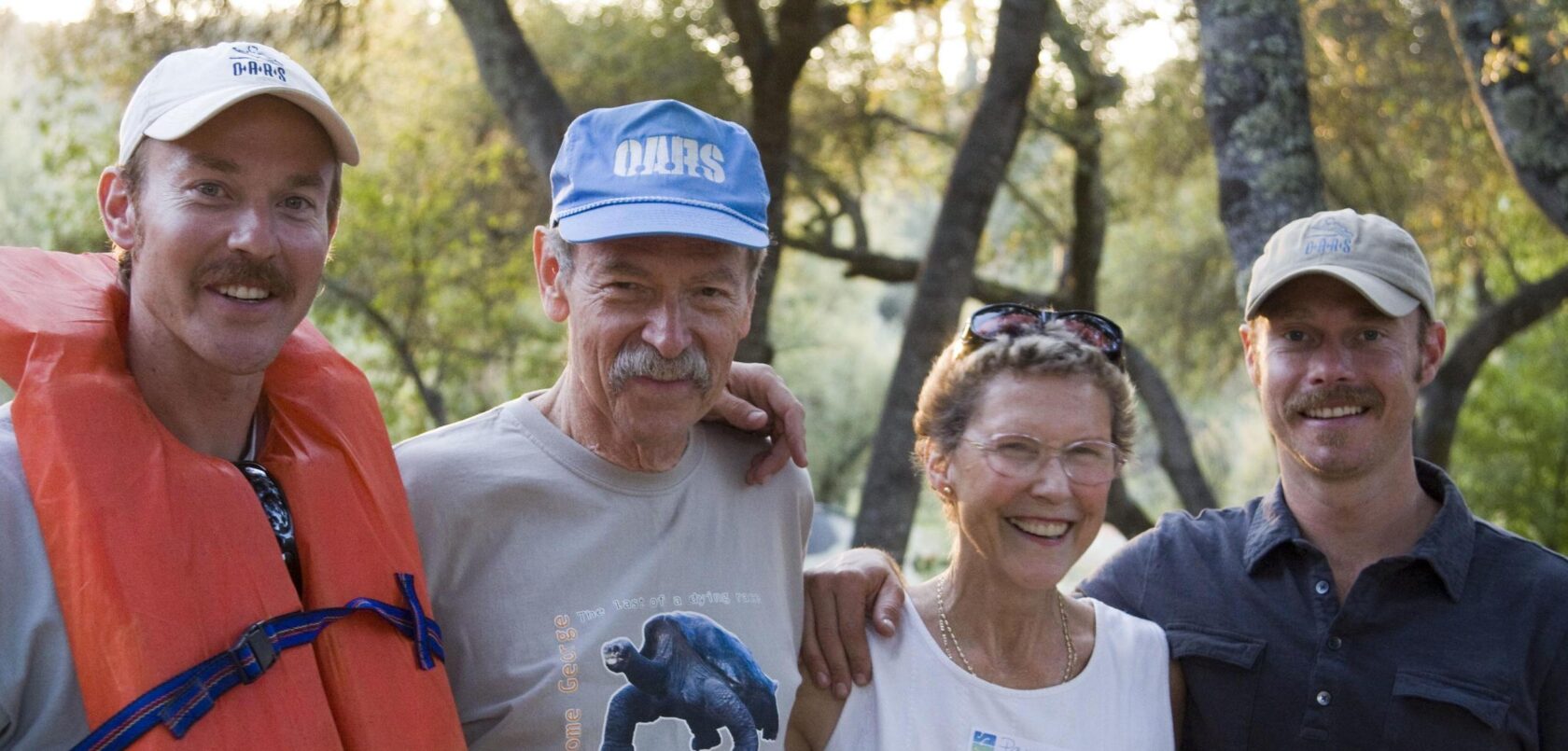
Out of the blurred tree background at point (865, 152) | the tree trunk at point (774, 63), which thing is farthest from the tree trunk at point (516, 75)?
the tree trunk at point (774, 63)

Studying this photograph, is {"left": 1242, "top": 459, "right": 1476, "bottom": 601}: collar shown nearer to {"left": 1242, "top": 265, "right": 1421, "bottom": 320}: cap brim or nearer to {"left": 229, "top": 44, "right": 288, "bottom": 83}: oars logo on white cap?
{"left": 1242, "top": 265, "right": 1421, "bottom": 320}: cap brim

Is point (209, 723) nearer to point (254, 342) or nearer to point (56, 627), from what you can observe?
point (56, 627)

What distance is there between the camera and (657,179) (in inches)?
118

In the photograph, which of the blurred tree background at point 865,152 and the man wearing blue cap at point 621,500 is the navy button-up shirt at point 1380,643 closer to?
the man wearing blue cap at point 621,500

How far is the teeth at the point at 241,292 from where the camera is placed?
2656 mm

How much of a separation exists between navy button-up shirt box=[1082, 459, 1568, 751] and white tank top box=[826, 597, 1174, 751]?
210mm

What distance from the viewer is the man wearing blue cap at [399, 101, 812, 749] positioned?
2898 millimetres

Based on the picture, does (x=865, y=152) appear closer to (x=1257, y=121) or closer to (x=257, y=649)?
(x=1257, y=121)

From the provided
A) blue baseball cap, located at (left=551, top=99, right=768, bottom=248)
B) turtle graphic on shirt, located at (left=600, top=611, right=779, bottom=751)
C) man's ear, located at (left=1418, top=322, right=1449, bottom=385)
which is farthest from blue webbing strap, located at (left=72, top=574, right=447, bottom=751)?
man's ear, located at (left=1418, top=322, right=1449, bottom=385)

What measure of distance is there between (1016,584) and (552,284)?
1250 mm

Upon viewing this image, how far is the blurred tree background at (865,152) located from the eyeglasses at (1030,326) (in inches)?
159

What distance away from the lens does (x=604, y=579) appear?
2982mm

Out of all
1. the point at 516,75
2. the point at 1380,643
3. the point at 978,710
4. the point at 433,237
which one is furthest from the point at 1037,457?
the point at 433,237

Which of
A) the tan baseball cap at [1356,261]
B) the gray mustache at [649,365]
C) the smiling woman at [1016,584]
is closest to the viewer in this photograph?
the gray mustache at [649,365]
